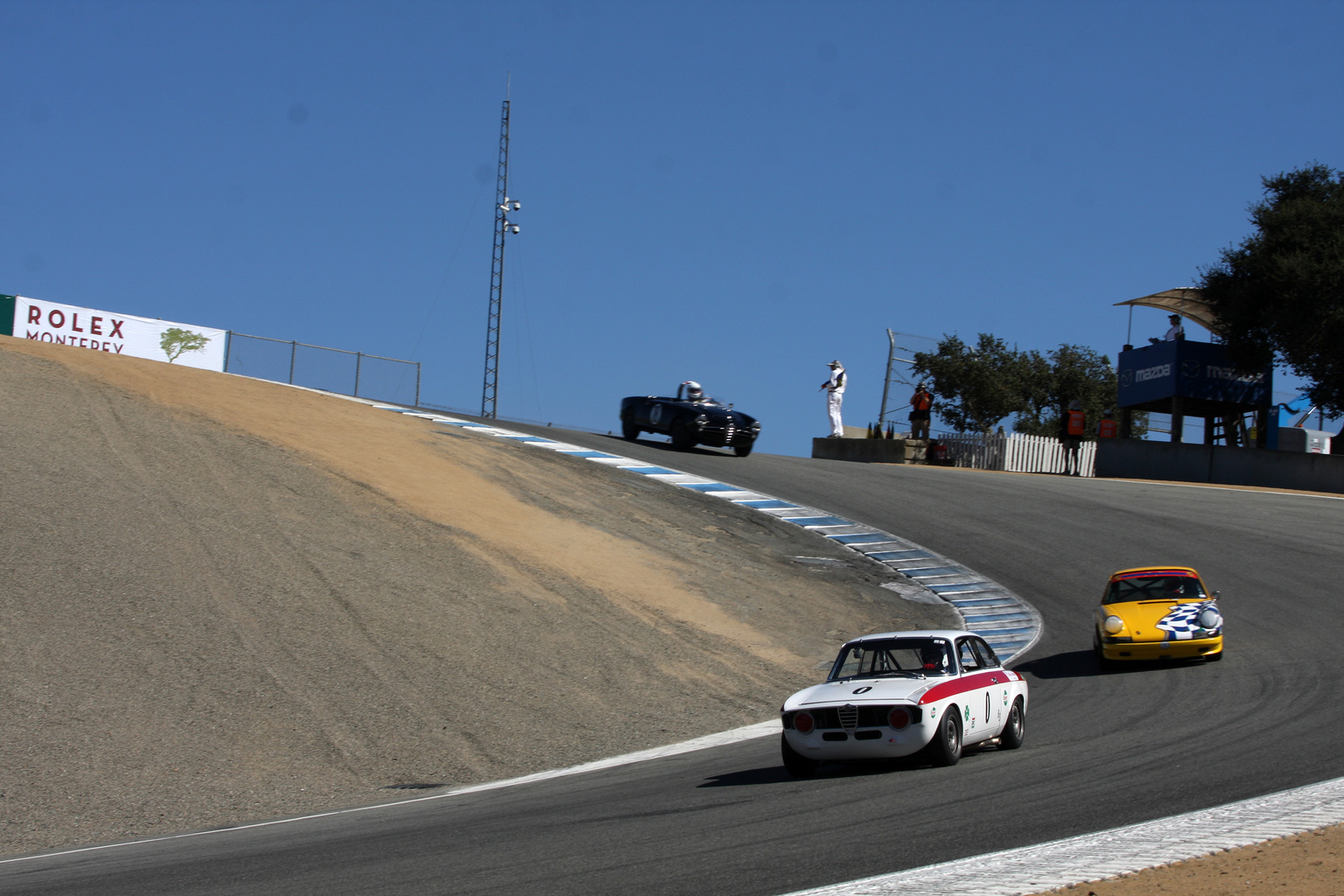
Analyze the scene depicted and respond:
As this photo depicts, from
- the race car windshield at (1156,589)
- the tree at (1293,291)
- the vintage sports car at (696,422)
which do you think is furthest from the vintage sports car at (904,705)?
the tree at (1293,291)

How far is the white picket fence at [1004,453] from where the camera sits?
37.7 meters

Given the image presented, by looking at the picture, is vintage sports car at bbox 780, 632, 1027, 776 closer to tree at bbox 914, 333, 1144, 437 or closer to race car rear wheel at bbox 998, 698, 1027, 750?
race car rear wheel at bbox 998, 698, 1027, 750

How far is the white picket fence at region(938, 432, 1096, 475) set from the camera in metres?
37.7

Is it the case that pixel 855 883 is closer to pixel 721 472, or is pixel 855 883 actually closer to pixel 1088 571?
pixel 1088 571

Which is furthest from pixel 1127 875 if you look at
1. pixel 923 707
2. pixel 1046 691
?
pixel 1046 691

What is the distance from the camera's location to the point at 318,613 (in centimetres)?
1387

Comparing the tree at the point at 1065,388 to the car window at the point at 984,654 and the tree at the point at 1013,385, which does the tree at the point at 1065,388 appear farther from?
the car window at the point at 984,654

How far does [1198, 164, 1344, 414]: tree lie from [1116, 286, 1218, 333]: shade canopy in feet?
1.66

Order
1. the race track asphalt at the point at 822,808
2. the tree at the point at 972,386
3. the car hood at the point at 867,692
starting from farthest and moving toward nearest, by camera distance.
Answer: the tree at the point at 972,386 → the car hood at the point at 867,692 → the race track asphalt at the point at 822,808

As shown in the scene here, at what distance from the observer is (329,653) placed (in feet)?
42.5

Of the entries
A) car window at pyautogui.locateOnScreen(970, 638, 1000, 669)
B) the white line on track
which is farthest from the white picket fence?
the white line on track

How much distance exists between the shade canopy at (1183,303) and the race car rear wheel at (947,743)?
33.9 meters

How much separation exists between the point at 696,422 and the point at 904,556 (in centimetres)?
937

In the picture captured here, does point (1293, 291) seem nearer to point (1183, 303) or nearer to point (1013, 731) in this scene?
point (1183, 303)
